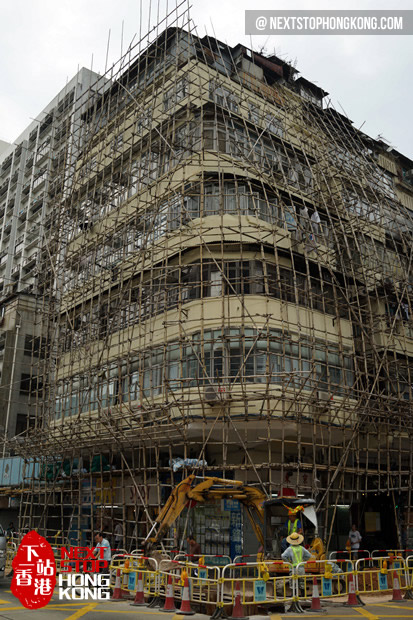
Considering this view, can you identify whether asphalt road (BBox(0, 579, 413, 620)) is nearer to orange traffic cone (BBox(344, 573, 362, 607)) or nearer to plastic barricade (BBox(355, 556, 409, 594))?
orange traffic cone (BBox(344, 573, 362, 607))

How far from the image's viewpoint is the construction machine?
38.5 ft

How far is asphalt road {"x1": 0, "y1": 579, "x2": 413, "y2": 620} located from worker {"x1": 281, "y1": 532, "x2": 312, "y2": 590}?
0.77 meters

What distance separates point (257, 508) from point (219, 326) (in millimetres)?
5783

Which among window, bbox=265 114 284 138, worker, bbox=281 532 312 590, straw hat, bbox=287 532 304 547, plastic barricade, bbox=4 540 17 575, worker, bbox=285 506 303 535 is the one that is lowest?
plastic barricade, bbox=4 540 17 575

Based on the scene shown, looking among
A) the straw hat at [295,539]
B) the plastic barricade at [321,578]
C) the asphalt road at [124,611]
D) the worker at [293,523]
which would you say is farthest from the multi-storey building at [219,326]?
the asphalt road at [124,611]

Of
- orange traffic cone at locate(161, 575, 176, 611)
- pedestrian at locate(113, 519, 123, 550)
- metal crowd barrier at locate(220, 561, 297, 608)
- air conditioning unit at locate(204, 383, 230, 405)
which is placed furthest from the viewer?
pedestrian at locate(113, 519, 123, 550)

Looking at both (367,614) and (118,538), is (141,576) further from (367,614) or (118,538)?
(118,538)

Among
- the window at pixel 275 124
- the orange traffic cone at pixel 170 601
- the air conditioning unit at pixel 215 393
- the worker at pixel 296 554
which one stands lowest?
the orange traffic cone at pixel 170 601

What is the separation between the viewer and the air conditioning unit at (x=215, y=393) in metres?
14.6

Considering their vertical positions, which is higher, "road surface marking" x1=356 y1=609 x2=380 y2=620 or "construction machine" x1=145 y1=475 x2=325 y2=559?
"construction machine" x1=145 y1=475 x2=325 y2=559

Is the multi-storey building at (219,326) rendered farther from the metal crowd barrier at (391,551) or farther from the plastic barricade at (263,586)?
the plastic barricade at (263,586)

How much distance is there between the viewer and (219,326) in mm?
16688

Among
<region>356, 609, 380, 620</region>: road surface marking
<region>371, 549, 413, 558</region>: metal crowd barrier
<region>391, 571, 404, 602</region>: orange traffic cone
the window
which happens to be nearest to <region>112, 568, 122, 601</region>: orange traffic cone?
<region>356, 609, 380, 620</region>: road surface marking

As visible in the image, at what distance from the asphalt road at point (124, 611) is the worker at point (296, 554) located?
30.4 inches
